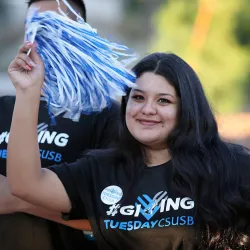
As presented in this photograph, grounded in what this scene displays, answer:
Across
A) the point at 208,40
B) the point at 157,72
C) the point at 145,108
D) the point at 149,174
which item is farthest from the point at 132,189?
the point at 208,40

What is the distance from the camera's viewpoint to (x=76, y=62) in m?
2.34

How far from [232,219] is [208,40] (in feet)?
26.8

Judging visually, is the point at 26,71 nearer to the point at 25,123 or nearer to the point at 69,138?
the point at 25,123

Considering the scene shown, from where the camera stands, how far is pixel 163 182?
2.45 meters

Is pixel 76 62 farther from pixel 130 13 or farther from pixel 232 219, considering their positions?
pixel 130 13

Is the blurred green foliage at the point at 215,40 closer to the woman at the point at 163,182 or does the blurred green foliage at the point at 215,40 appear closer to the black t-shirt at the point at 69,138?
the black t-shirt at the point at 69,138

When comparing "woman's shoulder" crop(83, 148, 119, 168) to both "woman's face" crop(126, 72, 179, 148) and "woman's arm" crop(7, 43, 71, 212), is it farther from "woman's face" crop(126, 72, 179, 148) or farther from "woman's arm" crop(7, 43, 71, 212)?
"woman's arm" crop(7, 43, 71, 212)

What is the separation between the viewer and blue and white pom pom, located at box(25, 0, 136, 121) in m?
2.30

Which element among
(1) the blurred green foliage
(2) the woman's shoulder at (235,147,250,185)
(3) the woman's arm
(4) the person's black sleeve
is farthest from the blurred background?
(3) the woman's arm

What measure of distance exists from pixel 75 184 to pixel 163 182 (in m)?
0.35

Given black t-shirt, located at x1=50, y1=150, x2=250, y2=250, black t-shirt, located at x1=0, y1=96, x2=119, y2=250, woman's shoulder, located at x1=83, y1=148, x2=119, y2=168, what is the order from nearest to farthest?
black t-shirt, located at x1=50, y1=150, x2=250, y2=250, woman's shoulder, located at x1=83, y1=148, x2=119, y2=168, black t-shirt, located at x1=0, y1=96, x2=119, y2=250

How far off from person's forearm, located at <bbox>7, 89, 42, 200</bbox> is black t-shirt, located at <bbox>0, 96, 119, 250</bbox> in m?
0.46

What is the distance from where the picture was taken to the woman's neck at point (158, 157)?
99.6 inches

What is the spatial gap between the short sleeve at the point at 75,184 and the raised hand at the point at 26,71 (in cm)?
38
